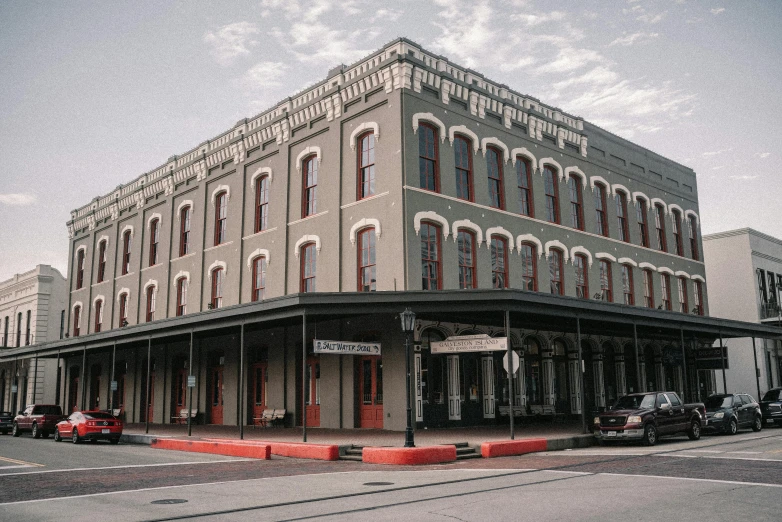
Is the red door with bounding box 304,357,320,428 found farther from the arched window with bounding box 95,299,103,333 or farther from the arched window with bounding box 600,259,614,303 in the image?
the arched window with bounding box 95,299,103,333

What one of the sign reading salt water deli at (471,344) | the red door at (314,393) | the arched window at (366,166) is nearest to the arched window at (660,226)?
the arched window at (366,166)

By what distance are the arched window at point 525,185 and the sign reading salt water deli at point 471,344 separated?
27.3ft

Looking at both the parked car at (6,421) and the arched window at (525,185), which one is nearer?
the arched window at (525,185)

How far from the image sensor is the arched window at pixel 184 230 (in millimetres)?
33094

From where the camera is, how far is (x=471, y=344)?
1983 cm

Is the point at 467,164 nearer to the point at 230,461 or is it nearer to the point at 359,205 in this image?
the point at 359,205

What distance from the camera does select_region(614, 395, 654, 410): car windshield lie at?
20094 mm

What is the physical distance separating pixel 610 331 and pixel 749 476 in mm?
17581

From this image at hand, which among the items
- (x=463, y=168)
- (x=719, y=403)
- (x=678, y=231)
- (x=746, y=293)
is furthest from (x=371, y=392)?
(x=746, y=293)

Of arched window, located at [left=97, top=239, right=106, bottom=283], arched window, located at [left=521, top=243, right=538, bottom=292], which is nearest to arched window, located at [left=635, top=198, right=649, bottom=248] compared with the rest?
arched window, located at [left=521, top=243, right=538, bottom=292]

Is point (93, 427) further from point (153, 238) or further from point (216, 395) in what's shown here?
point (153, 238)

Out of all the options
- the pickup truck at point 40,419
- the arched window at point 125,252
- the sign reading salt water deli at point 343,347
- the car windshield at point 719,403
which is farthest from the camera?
the arched window at point 125,252

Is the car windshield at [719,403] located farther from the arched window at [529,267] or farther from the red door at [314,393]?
the red door at [314,393]

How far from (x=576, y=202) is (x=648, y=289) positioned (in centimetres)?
649
